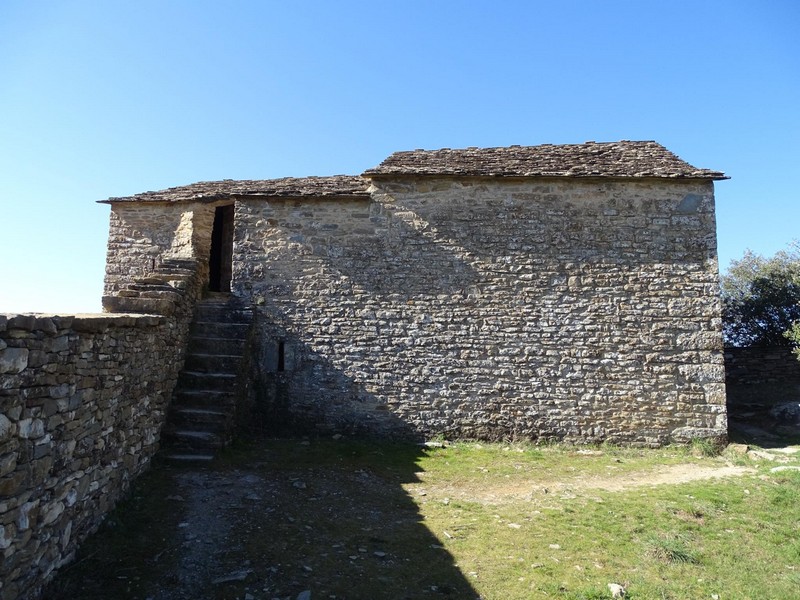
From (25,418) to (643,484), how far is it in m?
7.69

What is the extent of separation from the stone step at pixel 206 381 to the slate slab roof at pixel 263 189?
3.99m

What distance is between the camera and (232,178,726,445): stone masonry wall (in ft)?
30.8

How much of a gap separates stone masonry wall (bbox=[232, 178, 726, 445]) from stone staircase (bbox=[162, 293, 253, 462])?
767 mm

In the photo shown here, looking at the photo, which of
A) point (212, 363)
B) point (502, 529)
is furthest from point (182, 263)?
point (502, 529)

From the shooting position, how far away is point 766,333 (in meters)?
14.1

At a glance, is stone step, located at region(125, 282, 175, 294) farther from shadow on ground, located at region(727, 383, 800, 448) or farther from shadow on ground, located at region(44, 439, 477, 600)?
shadow on ground, located at region(727, 383, 800, 448)

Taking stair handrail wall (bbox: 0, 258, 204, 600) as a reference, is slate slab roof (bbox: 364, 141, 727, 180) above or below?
above

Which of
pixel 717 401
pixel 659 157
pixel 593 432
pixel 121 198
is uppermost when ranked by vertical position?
pixel 659 157

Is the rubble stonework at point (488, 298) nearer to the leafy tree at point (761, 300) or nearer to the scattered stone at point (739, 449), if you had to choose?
the scattered stone at point (739, 449)

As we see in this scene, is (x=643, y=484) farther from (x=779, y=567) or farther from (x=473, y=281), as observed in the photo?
(x=473, y=281)

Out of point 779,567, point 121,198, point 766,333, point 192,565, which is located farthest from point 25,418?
point 766,333

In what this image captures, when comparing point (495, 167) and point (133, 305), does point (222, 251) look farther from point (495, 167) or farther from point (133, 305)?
point (495, 167)

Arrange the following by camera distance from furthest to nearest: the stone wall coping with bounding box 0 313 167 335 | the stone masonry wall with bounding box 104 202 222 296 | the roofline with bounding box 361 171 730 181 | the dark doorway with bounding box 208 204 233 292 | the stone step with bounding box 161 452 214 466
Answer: the dark doorway with bounding box 208 204 233 292, the stone masonry wall with bounding box 104 202 222 296, the roofline with bounding box 361 171 730 181, the stone step with bounding box 161 452 214 466, the stone wall coping with bounding box 0 313 167 335

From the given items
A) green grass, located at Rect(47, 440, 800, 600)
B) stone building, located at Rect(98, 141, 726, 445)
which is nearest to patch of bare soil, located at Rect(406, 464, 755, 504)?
green grass, located at Rect(47, 440, 800, 600)
